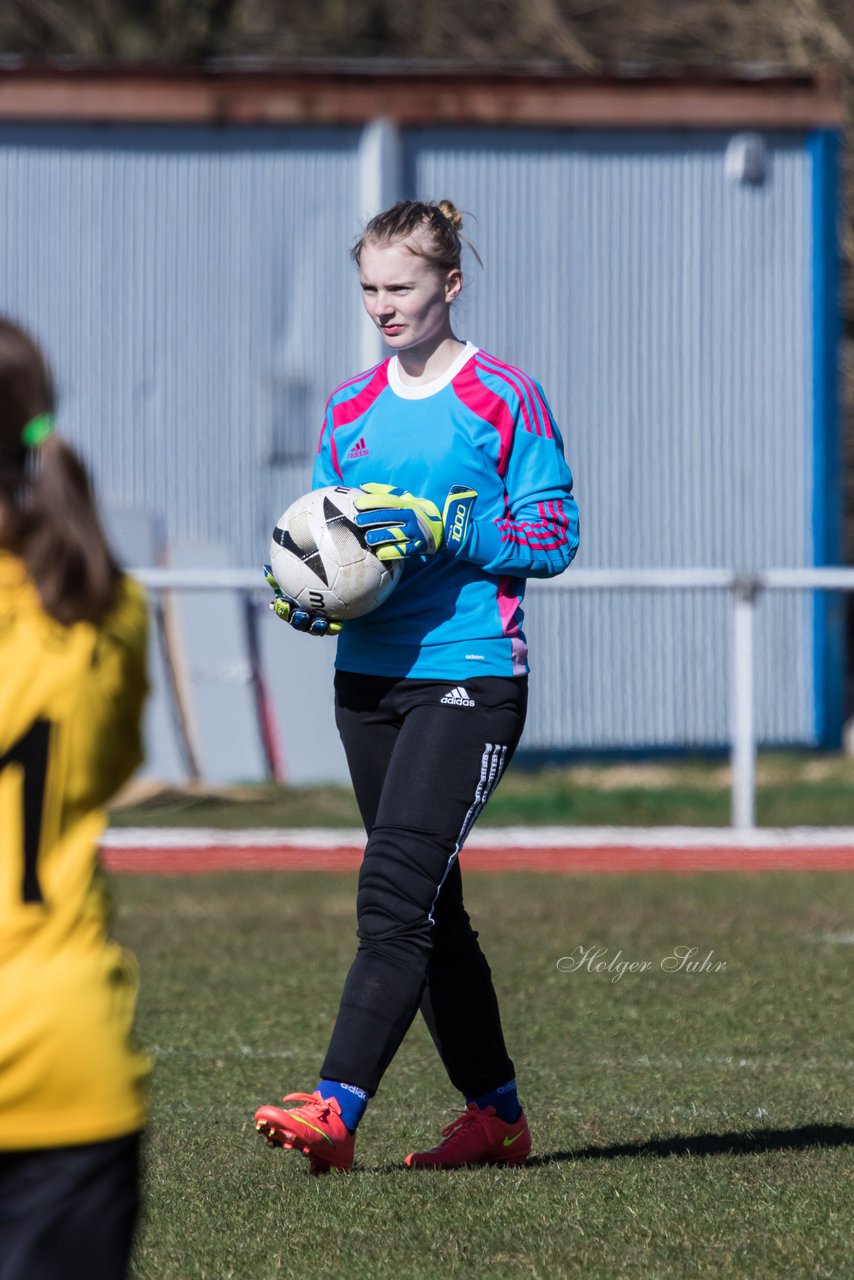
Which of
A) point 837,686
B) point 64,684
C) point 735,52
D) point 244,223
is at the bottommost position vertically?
point 837,686

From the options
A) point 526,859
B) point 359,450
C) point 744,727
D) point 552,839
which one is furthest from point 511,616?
point 744,727

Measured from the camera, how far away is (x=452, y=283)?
4.66m

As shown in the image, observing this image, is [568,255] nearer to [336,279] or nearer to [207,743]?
[336,279]

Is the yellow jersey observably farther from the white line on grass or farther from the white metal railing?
the white metal railing

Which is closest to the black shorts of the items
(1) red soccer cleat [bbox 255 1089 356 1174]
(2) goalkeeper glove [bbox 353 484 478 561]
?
(1) red soccer cleat [bbox 255 1089 356 1174]

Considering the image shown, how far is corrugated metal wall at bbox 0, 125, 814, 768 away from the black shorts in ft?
42.7

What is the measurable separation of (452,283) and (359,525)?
67cm

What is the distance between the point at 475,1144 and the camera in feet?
15.4

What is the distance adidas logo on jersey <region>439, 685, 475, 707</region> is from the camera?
4547 mm

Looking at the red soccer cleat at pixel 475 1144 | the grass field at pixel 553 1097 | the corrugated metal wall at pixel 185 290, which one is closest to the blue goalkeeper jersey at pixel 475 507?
the red soccer cleat at pixel 475 1144

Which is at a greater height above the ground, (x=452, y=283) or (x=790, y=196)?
(x=790, y=196)

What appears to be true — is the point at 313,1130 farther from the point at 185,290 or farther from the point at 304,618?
the point at 185,290

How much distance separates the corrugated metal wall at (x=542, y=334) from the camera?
1548 centimetres

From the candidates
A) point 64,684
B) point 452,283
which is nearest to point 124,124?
point 452,283
